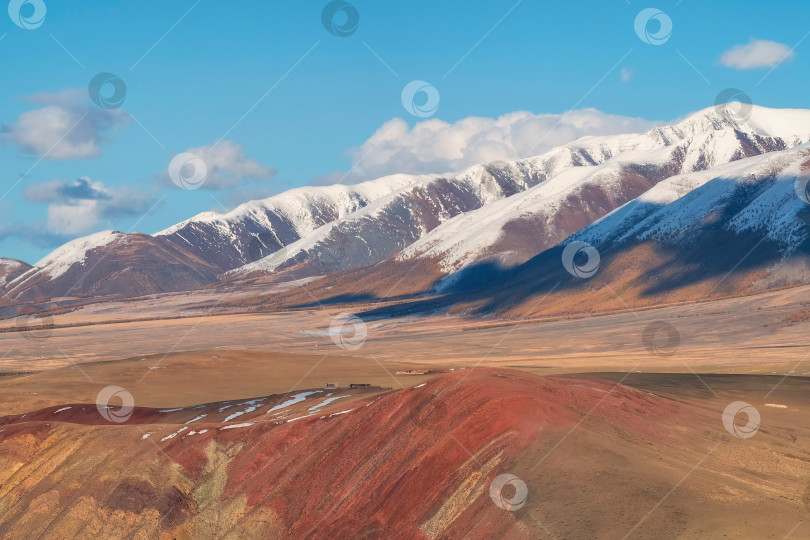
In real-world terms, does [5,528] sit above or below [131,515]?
above

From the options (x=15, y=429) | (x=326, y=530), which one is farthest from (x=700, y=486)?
(x=15, y=429)

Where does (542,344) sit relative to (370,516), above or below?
below

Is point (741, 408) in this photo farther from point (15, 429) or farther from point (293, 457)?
point (15, 429)

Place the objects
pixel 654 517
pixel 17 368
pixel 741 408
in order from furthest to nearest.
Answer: pixel 17 368, pixel 741 408, pixel 654 517

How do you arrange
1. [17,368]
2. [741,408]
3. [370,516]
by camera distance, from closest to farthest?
[370,516], [741,408], [17,368]

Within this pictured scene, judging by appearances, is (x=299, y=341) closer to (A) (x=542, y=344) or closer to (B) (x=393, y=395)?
(A) (x=542, y=344)

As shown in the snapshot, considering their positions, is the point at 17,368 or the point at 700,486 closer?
the point at 700,486

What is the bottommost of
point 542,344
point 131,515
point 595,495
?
point 542,344

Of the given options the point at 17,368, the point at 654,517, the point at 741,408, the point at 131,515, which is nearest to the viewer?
the point at 654,517

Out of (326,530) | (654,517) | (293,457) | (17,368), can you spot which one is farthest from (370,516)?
(17,368)
